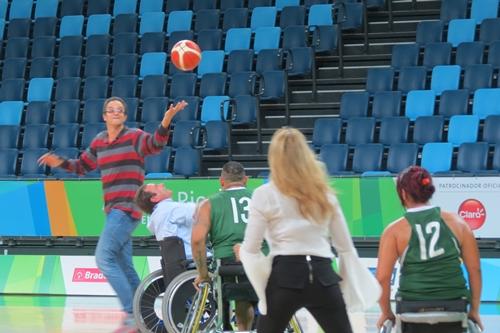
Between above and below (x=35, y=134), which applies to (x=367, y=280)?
below

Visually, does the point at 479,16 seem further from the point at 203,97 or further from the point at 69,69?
the point at 69,69

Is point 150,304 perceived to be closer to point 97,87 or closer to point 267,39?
point 267,39

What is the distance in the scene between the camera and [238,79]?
755 inches

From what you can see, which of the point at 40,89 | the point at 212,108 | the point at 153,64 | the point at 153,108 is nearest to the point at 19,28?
the point at 40,89

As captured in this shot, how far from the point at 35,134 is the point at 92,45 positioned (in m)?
2.85

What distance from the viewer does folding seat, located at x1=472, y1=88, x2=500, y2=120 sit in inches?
666

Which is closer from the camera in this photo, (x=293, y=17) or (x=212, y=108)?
(x=212, y=108)

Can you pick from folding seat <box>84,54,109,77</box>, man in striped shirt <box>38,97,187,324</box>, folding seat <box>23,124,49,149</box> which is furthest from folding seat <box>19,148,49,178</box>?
man in striped shirt <box>38,97,187,324</box>

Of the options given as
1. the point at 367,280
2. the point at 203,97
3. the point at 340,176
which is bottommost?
the point at 367,280

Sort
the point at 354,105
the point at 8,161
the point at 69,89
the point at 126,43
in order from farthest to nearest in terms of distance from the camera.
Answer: the point at 126,43, the point at 69,89, the point at 8,161, the point at 354,105

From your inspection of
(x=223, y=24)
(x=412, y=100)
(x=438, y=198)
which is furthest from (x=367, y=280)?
(x=223, y=24)

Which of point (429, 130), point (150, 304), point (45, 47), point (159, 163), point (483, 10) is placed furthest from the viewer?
point (45, 47)

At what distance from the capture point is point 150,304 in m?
9.63

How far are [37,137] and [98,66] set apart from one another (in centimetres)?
227
